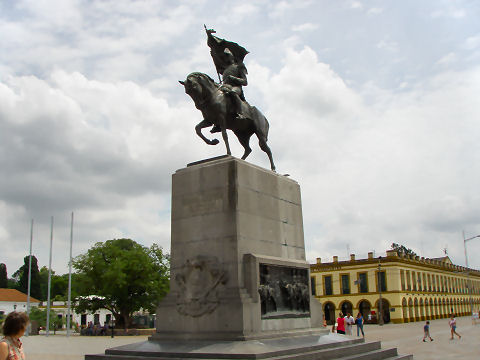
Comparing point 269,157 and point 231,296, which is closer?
point 231,296

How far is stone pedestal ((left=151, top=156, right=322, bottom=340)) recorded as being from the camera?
11.5 metres

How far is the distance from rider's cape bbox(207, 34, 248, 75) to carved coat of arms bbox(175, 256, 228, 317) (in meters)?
5.90

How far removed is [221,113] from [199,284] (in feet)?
14.9

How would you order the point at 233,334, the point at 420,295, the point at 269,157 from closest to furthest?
the point at 233,334 → the point at 269,157 → the point at 420,295

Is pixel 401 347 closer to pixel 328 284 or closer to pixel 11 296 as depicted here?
pixel 328 284

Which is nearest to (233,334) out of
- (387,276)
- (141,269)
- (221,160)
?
(221,160)

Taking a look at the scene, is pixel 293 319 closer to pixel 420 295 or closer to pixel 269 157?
pixel 269 157

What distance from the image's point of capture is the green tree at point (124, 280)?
4722 centimetres

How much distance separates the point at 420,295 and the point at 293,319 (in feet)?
205

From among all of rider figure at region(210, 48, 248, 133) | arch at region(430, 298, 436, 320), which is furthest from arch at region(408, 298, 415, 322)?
rider figure at region(210, 48, 248, 133)

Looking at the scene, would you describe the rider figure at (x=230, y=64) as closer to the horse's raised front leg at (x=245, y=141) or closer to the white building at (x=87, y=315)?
the horse's raised front leg at (x=245, y=141)

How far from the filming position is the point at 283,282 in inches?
507

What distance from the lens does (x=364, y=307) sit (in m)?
65.6

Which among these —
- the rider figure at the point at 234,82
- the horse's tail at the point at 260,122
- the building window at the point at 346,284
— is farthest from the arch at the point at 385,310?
the rider figure at the point at 234,82
